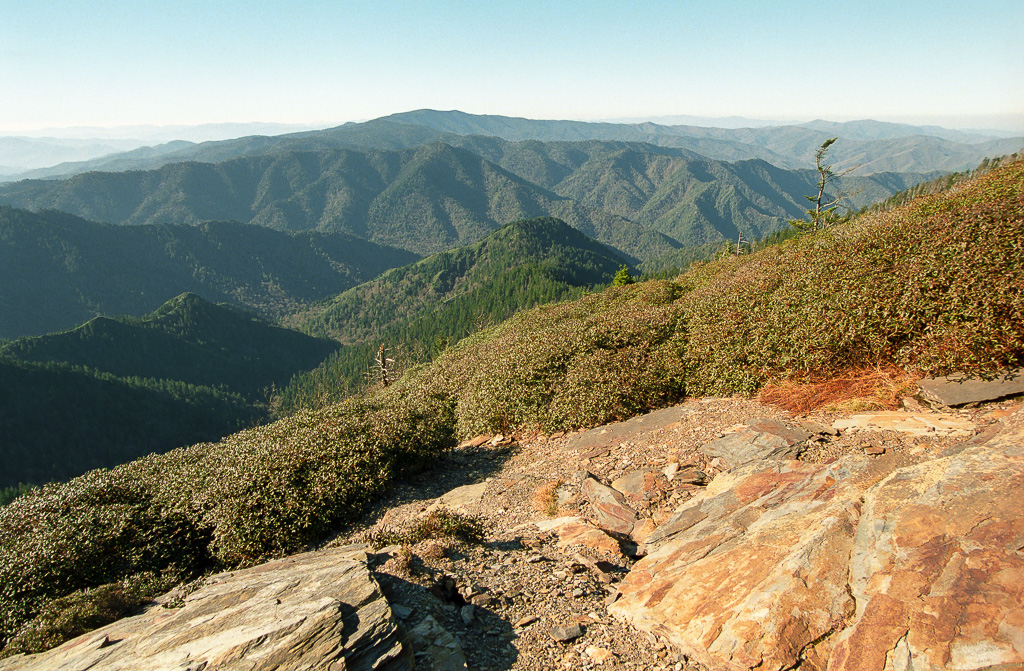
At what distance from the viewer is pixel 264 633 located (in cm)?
624

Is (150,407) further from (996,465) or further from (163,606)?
(996,465)

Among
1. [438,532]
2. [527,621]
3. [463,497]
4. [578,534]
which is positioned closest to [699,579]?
[527,621]

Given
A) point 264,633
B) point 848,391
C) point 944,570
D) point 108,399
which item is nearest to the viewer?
point 944,570

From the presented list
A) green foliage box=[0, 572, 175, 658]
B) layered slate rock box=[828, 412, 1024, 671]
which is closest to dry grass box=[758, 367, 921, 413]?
layered slate rock box=[828, 412, 1024, 671]

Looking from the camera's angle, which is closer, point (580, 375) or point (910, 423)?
point (910, 423)

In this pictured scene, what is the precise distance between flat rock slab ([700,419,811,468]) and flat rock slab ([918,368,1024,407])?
2.45m

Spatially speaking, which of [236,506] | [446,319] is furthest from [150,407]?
[236,506]

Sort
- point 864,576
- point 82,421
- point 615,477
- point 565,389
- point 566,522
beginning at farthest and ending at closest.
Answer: point 82,421 < point 565,389 < point 615,477 < point 566,522 < point 864,576

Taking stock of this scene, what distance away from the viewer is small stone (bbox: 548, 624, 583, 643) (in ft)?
22.6

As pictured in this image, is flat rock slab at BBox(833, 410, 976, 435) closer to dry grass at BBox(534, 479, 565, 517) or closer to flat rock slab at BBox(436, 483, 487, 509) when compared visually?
dry grass at BBox(534, 479, 565, 517)

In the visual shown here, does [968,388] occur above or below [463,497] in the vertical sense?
above

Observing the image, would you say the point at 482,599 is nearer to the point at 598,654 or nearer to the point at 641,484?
the point at 598,654

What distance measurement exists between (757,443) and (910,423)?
2742 mm

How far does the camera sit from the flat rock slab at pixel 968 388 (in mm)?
9312
